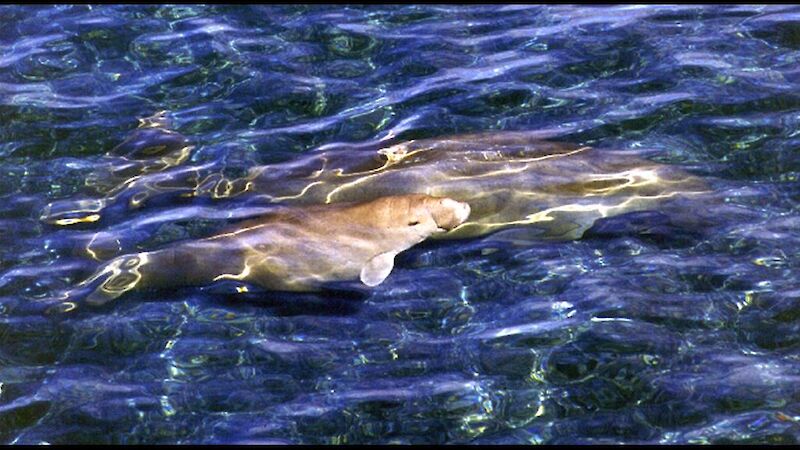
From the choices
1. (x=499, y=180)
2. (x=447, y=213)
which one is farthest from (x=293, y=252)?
(x=499, y=180)

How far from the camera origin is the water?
6410mm

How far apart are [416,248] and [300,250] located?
72cm

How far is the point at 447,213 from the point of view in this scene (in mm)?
7980

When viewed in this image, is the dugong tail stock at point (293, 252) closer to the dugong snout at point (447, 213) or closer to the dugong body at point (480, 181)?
the dugong snout at point (447, 213)

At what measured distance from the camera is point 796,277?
729 centimetres

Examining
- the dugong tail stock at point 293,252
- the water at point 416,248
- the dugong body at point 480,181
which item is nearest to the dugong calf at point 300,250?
the dugong tail stock at point 293,252

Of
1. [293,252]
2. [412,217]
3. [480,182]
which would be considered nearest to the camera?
[293,252]

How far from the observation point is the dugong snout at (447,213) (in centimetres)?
796

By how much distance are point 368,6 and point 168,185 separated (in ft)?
10.6

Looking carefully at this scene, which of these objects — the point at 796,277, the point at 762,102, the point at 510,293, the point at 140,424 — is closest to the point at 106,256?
the point at 140,424

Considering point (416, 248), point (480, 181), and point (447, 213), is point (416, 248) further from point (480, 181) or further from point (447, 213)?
point (480, 181)

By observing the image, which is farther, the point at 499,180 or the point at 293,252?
the point at 499,180

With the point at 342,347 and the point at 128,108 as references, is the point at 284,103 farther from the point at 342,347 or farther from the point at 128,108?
the point at 342,347

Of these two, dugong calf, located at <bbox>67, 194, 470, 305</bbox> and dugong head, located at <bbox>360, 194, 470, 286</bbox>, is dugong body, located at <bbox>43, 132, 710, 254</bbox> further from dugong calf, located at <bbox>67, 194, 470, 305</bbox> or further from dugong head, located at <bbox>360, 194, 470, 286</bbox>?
dugong calf, located at <bbox>67, 194, 470, 305</bbox>
